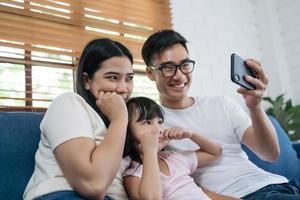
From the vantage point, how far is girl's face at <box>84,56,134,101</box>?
931mm

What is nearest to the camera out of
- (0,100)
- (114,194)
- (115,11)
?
(114,194)

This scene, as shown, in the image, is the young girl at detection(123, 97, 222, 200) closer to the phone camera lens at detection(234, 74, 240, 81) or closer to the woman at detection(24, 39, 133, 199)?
the woman at detection(24, 39, 133, 199)

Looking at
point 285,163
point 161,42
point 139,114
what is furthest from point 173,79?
point 285,163

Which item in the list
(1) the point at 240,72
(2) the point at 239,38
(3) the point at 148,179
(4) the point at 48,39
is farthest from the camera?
(2) the point at 239,38

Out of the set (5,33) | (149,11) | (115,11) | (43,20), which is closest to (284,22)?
(149,11)

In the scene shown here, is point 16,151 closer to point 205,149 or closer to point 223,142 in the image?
point 205,149

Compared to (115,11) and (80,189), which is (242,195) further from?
(115,11)

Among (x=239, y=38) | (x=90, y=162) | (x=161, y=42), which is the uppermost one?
(x=239, y=38)

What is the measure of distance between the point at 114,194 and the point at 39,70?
113cm

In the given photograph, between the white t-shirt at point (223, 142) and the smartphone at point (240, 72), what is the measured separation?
27 centimetres

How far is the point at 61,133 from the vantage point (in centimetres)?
73

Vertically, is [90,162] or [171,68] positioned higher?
[171,68]

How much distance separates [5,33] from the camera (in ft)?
5.21

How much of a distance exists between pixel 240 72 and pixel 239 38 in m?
1.87
